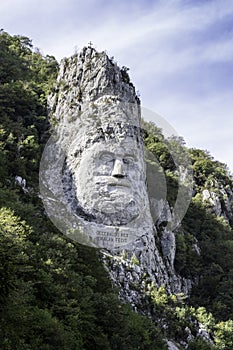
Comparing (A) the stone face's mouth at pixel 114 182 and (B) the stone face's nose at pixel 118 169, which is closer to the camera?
(A) the stone face's mouth at pixel 114 182

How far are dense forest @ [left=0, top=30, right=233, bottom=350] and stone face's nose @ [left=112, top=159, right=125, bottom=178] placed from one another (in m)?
4.21

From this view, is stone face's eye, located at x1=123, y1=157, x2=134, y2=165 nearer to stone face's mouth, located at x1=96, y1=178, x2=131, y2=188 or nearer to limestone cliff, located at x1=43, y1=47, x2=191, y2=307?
stone face's mouth, located at x1=96, y1=178, x2=131, y2=188

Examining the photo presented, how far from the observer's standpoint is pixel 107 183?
23250 millimetres

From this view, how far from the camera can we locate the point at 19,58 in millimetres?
42094

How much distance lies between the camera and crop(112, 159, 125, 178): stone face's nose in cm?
2375

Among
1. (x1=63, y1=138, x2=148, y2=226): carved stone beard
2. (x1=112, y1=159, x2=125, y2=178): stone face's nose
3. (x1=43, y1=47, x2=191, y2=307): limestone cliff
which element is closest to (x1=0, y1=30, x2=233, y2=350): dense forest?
(x1=43, y1=47, x2=191, y2=307): limestone cliff

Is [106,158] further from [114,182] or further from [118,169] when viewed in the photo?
[114,182]

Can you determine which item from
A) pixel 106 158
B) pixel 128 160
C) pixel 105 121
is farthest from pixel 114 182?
pixel 105 121

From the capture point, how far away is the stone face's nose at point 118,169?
77.9ft

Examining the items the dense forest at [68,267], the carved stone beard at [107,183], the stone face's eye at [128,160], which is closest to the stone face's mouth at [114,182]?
the carved stone beard at [107,183]

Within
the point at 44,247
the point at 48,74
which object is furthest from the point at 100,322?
the point at 48,74

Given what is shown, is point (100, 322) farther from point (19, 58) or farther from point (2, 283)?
point (19, 58)

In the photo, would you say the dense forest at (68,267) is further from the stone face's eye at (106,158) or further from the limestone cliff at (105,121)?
the stone face's eye at (106,158)

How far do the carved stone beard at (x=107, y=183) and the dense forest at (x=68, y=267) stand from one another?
218 centimetres
